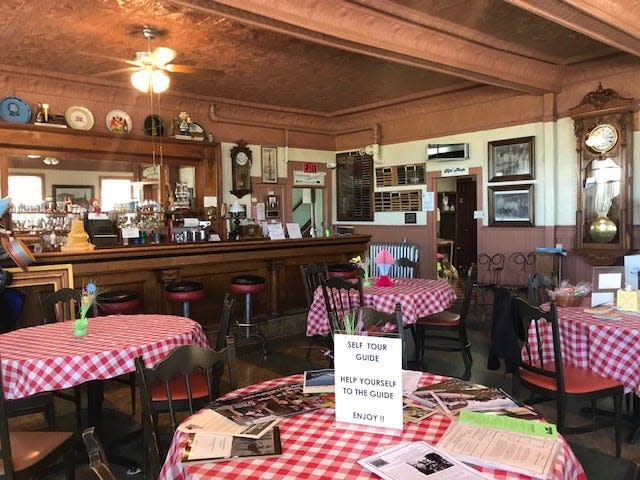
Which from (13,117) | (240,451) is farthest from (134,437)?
(13,117)

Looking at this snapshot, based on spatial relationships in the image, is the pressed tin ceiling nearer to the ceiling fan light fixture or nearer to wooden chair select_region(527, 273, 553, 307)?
the ceiling fan light fixture

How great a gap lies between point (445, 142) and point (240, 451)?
721 cm

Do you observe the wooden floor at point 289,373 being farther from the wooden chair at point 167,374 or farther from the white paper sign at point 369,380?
the wooden chair at point 167,374

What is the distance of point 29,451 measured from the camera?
2.29 metres

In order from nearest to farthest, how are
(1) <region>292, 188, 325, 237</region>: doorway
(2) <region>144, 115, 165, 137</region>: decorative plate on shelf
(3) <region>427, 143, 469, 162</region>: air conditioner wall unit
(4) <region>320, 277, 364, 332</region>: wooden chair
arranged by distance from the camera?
(4) <region>320, 277, 364, 332</region>: wooden chair, (2) <region>144, 115, 165, 137</region>: decorative plate on shelf, (3) <region>427, 143, 469, 162</region>: air conditioner wall unit, (1) <region>292, 188, 325, 237</region>: doorway

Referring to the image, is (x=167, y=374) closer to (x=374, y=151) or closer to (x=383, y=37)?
(x=383, y=37)

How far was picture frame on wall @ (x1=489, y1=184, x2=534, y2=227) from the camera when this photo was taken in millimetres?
7035

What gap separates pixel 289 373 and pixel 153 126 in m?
4.42

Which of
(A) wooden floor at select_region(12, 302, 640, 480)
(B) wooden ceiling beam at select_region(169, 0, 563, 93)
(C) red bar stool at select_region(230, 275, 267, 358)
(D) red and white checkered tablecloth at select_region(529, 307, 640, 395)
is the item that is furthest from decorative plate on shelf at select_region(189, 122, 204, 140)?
(D) red and white checkered tablecloth at select_region(529, 307, 640, 395)

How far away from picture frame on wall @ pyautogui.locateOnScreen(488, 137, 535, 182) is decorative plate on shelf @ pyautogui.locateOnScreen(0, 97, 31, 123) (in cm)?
619

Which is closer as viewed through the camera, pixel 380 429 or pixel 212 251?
pixel 380 429

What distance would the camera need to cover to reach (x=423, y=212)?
8375 millimetres

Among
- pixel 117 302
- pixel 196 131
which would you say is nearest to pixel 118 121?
pixel 196 131

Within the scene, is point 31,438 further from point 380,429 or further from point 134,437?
point 380,429
